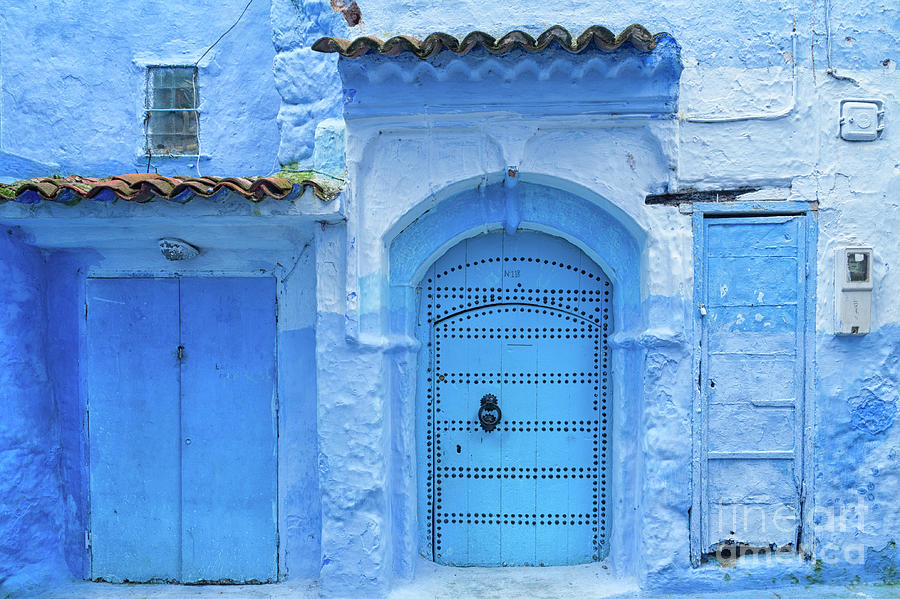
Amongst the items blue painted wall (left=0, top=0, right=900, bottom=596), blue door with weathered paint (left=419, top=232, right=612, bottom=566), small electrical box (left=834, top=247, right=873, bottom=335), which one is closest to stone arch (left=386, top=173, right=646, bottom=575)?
blue painted wall (left=0, top=0, right=900, bottom=596)

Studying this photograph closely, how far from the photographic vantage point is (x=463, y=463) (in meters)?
4.68

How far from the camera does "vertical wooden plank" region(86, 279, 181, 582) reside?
15.5ft

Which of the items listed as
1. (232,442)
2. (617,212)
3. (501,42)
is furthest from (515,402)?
(501,42)

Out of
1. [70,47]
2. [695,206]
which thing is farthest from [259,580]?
[70,47]

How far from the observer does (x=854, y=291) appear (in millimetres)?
4074

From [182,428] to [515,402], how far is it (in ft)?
7.75

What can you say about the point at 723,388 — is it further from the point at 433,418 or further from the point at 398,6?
the point at 398,6

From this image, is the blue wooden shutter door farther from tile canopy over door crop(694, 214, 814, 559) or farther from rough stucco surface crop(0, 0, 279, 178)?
rough stucco surface crop(0, 0, 279, 178)

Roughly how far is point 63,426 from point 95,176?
1889 millimetres

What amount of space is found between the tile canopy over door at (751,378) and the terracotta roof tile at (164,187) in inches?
98.5

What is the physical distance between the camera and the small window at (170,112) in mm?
5137

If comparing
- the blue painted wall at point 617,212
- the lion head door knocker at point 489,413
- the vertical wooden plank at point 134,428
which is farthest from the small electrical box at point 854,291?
the vertical wooden plank at point 134,428

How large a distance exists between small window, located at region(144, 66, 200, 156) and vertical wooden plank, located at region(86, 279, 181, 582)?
1.14 metres

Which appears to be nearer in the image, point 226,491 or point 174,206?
point 174,206
